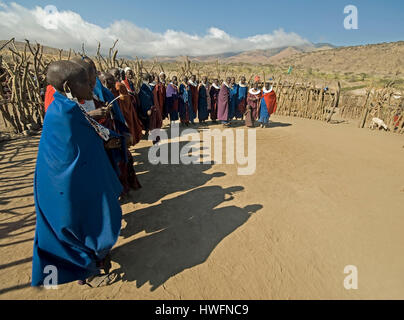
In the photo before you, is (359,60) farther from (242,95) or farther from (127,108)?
(127,108)

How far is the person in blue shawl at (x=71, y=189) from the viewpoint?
1704mm

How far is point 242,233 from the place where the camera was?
3.10 meters

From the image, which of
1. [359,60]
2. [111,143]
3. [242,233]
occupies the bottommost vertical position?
[242,233]

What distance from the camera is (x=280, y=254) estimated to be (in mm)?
2775

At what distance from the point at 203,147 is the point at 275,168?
2.15m

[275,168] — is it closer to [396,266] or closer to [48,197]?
[396,266]

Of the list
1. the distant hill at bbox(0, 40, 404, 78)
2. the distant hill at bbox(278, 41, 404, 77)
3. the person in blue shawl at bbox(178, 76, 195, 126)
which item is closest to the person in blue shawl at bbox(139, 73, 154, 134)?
the person in blue shawl at bbox(178, 76, 195, 126)

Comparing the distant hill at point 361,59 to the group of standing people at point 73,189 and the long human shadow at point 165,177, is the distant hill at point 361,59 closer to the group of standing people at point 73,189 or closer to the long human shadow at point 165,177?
the long human shadow at point 165,177

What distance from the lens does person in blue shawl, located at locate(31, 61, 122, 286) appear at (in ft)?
5.59

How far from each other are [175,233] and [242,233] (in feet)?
2.95

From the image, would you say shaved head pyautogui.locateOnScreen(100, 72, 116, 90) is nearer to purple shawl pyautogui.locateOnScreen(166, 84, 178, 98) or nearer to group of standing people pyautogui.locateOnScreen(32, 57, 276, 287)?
group of standing people pyautogui.locateOnScreen(32, 57, 276, 287)

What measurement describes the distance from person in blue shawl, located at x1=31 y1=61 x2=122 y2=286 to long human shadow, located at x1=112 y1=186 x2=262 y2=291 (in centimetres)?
63

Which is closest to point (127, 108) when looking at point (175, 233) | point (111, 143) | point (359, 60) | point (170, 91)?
Answer: point (111, 143)

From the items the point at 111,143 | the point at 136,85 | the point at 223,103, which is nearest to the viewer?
the point at 111,143
